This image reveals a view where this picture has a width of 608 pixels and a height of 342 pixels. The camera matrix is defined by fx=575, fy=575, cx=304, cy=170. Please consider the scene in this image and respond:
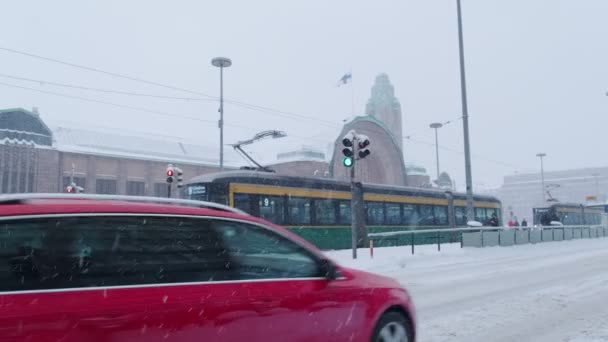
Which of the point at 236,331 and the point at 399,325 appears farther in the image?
the point at 399,325

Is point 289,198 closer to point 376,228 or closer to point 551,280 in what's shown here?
point 376,228

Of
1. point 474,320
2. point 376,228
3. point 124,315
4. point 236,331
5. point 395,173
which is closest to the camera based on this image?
point 124,315

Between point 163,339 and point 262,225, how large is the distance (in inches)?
49.8

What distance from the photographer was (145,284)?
341 centimetres

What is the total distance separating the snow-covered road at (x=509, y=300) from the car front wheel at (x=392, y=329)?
1.56 metres

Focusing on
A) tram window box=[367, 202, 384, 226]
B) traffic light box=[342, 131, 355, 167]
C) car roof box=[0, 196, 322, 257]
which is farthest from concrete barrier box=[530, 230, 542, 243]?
car roof box=[0, 196, 322, 257]

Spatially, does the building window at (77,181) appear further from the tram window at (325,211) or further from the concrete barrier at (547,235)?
the concrete barrier at (547,235)

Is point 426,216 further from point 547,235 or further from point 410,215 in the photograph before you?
point 547,235

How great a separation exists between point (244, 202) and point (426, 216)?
12.4 meters

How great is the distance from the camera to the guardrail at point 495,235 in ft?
77.8

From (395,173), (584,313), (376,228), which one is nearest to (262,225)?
(584,313)

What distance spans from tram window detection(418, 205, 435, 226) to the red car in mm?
25217

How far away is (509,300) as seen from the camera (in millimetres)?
9531

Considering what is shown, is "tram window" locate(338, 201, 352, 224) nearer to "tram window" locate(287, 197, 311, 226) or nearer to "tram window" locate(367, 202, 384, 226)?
"tram window" locate(367, 202, 384, 226)
